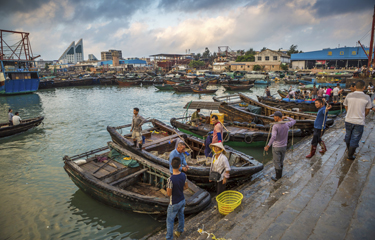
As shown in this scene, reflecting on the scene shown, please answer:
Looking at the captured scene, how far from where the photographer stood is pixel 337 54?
5247 cm

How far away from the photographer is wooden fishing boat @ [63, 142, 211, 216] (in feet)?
16.1

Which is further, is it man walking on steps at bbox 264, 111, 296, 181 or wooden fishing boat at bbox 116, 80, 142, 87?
wooden fishing boat at bbox 116, 80, 142, 87

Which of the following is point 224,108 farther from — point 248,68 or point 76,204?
point 248,68

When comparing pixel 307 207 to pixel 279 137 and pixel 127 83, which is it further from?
pixel 127 83

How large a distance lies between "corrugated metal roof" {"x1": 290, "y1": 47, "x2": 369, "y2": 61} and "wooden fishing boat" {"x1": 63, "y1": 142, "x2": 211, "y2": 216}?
198 ft

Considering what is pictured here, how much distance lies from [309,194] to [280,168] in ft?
3.81

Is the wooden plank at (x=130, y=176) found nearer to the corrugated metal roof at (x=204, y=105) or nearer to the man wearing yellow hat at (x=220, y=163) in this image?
the man wearing yellow hat at (x=220, y=163)

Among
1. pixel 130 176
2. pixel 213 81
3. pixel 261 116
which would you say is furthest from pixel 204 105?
pixel 213 81

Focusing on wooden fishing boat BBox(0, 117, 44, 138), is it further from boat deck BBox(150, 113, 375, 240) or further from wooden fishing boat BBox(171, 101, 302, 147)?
boat deck BBox(150, 113, 375, 240)

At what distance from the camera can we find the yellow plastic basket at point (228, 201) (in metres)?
4.27

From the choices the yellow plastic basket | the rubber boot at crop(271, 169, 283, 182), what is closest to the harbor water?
the yellow plastic basket

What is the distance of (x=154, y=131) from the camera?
10.3 m

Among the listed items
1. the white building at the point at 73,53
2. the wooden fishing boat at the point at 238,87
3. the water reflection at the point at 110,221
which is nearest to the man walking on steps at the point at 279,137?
the water reflection at the point at 110,221

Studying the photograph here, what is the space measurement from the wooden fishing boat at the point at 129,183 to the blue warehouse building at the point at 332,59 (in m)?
60.3
